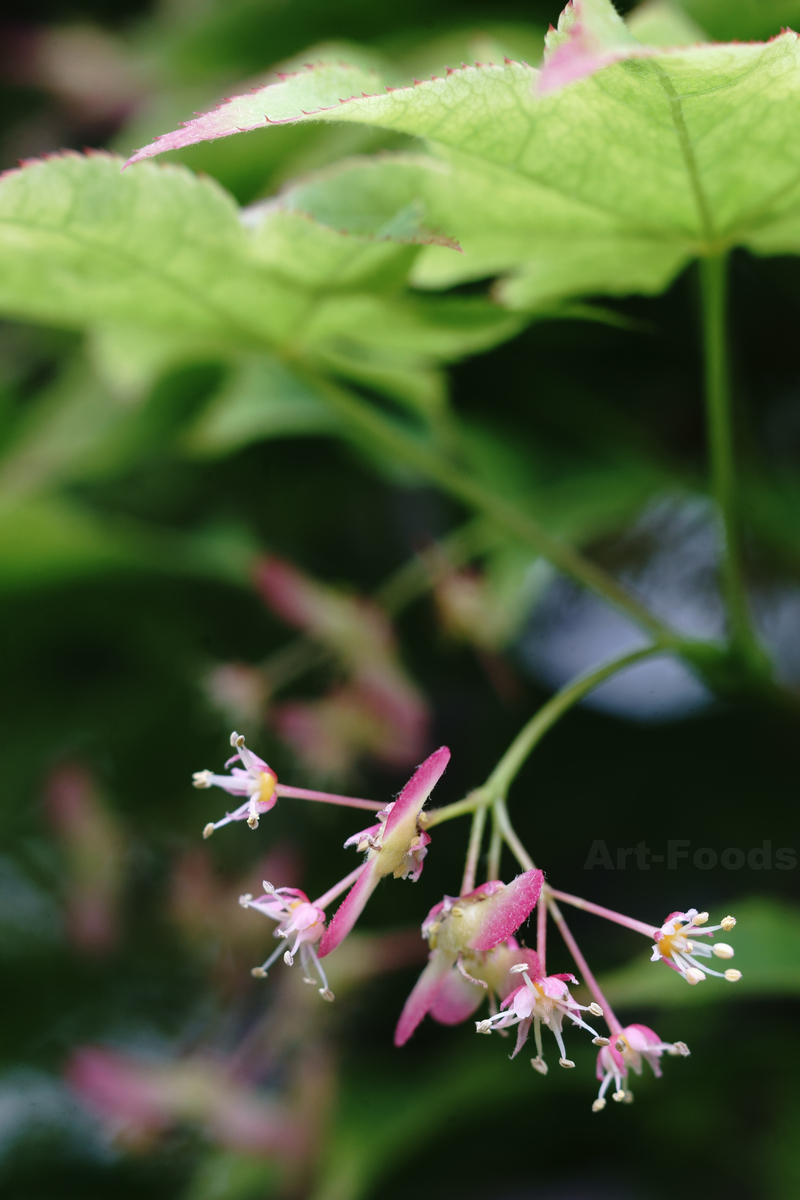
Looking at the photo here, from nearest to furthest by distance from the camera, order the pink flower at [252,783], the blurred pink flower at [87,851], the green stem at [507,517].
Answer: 1. the pink flower at [252,783]
2. the green stem at [507,517]
3. the blurred pink flower at [87,851]

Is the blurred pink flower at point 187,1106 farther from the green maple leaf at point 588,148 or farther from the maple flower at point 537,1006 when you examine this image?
the green maple leaf at point 588,148

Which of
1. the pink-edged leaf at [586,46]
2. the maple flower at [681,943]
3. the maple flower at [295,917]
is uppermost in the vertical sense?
the pink-edged leaf at [586,46]

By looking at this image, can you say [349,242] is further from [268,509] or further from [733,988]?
[268,509]

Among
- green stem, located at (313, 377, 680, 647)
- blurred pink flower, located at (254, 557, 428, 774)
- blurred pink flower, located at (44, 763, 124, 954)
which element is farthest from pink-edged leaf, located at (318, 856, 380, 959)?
blurred pink flower, located at (44, 763, 124, 954)

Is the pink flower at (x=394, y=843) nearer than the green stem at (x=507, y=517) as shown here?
Yes

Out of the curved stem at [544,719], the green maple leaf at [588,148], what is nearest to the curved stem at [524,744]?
the curved stem at [544,719]

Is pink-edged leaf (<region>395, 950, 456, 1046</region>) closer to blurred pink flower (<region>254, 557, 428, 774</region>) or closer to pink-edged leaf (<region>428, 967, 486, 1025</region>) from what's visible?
pink-edged leaf (<region>428, 967, 486, 1025</region>)

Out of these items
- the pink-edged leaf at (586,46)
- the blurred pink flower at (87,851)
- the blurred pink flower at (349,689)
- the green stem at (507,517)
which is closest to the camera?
the pink-edged leaf at (586,46)

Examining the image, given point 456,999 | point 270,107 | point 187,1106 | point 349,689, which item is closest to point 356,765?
point 349,689
